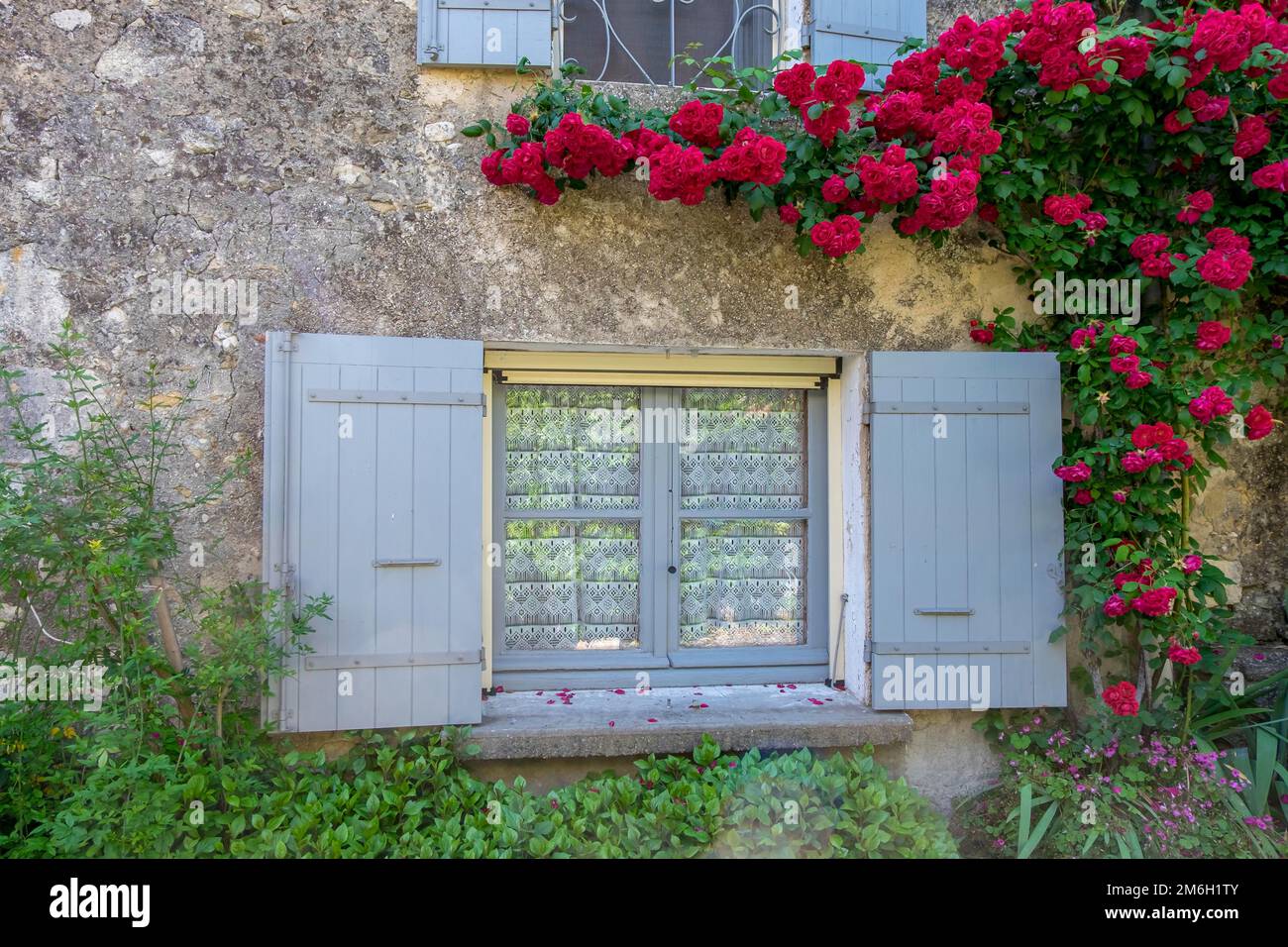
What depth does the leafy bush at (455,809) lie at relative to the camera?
2.42m

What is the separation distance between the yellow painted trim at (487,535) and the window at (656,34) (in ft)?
4.78

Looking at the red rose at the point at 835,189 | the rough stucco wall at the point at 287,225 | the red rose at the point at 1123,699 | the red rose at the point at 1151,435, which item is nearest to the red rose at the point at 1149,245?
the red rose at the point at 1151,435

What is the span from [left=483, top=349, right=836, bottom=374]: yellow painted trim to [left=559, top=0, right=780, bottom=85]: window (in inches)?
46.6

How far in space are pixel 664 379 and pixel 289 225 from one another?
1.60 m

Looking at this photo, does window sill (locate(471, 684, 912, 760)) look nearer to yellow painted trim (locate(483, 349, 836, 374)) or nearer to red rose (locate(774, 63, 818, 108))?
yellow painted trim (locate(483, 349, 836, 374))

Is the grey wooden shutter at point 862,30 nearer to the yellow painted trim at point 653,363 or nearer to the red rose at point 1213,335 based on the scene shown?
the yellow painted trim at point 653,363

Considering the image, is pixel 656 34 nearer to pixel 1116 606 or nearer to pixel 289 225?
pixel 289 225

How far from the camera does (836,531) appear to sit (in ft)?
11.7

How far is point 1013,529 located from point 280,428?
287 cm

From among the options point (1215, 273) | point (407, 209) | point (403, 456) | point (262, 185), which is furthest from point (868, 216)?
point (262, 185)

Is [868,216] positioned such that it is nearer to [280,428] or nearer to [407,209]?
[407,209]

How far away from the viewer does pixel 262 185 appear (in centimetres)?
306

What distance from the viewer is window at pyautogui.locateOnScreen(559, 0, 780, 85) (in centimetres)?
348

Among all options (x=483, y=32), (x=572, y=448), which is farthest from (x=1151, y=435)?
(x=483, y=32)
